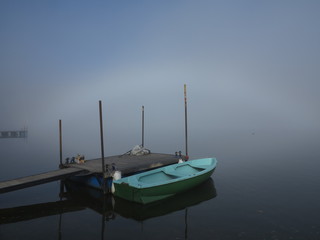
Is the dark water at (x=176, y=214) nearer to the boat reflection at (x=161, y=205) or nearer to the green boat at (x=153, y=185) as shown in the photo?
the boat reflection at (x=161, y=205)

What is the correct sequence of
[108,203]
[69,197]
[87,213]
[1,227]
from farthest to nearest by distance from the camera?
1. [69,197]
2. [108,203]
3. [87,213]
4. [1,227]

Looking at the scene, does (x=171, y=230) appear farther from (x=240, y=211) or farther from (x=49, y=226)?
(x=49, y=226)

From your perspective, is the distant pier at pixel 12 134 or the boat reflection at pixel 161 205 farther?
the distant pier at pixel 12 134

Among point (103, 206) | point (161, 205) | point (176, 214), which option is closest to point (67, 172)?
point (103, 206)

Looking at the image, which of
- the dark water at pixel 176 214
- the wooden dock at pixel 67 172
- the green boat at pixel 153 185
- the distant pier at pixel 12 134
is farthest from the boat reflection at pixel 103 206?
the distant pier at pixel 12 134

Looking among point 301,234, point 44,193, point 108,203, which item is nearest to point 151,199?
point 108,203

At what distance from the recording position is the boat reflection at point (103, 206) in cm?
1171

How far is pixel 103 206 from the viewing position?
42.8 ft

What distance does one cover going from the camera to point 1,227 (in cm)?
1032

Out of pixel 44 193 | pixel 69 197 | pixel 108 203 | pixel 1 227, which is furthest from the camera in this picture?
pixel 44 193

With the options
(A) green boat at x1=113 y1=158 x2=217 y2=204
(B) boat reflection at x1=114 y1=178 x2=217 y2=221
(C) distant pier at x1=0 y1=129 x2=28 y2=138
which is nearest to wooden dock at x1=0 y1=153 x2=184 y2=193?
(A) green boat at x1=113 y1=158 x2=217 y2=204

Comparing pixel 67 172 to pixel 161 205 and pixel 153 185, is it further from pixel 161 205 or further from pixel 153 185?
pixel 161 205

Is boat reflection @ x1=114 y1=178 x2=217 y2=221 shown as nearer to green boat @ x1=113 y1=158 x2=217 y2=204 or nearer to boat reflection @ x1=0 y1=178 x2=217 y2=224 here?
boat reflection @ x1=0 y1=178 x2=217 y2=224

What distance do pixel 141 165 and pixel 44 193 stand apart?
24.4 feet
